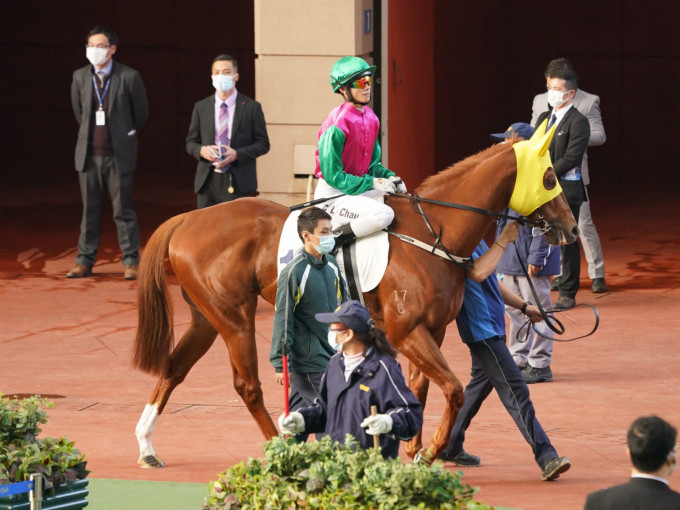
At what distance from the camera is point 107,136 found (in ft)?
47.4

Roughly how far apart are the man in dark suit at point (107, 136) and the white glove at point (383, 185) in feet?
21.4

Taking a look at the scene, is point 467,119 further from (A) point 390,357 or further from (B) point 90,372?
(A) point 390,357

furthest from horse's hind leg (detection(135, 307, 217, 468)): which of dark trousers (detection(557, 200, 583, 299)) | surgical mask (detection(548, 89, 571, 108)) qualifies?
dark trousers (detection(557, 200, 583, 299))

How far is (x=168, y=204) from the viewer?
19.7 meters

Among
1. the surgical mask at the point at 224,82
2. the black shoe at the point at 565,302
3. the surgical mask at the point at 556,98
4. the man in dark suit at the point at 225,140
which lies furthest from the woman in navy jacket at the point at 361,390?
the surgical mask at the point at 224,82

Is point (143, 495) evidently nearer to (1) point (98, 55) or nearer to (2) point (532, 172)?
(2) point (532, 172)

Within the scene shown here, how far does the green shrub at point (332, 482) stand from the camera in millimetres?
5047

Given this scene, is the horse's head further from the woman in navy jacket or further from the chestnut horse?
the woman in navy jacket

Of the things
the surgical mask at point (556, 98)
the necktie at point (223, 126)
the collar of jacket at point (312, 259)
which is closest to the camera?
the collar of jacket at point (312, 259)

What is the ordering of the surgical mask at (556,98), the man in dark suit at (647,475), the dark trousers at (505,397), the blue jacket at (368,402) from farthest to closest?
the surgical mask at (556,98) → the dark trousers at (505,397) → the blue jacket at (368,402) → the man in dark suit at (647,475)

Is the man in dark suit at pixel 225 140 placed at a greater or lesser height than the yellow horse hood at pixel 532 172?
lesser

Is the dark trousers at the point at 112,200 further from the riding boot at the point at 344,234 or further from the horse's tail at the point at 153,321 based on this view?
the riding boot at the point at 344,234

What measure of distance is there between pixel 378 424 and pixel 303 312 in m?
1.58

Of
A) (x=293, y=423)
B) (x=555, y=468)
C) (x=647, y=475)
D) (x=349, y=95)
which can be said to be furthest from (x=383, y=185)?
(x=647, y=475)
